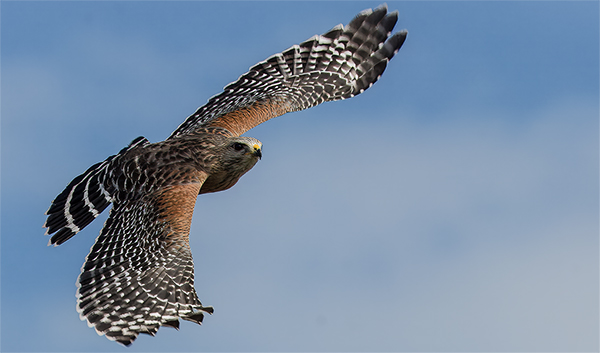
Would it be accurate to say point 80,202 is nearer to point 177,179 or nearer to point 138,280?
point 177,179

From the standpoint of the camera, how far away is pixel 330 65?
1619 cm

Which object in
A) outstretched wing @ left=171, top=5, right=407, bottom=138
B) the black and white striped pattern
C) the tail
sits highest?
outstretched wing @ left=171, top=5, right=407, bottom=138

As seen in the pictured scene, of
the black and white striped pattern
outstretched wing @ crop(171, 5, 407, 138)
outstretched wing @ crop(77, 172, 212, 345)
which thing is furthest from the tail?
outstretched wing @ crop(171, 5, 407, 138)

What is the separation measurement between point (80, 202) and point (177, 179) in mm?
2242

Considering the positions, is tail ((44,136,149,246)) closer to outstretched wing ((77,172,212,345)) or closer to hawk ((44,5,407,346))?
hawk ((44,5,407,346))

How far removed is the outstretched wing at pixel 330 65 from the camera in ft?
52.0

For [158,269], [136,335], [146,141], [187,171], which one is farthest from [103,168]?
[136,335]

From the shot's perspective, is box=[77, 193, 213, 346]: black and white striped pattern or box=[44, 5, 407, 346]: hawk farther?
box=[44, 5, 407, 346]: hawk

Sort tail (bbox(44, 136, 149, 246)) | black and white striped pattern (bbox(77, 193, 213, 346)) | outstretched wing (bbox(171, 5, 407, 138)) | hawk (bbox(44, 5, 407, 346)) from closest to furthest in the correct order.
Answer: black and white striped pattern (bbox(77, 193, 213, 346)), hawk (bbox(44, 5, 407, 346)), tail (bbox(44, 136, 149, 246)), outstretched wing (bbox(171, 5, 407, 138))

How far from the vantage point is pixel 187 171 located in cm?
1253

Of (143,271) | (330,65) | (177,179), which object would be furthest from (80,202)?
(330,65)

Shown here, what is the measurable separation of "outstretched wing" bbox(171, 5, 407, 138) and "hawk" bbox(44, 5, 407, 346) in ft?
0.07

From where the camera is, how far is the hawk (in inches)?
434

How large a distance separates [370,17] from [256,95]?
10.3 ft
